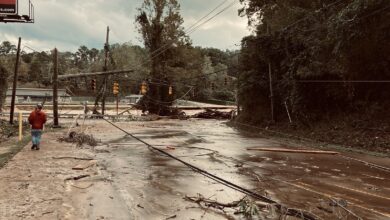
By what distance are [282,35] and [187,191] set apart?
22.4m

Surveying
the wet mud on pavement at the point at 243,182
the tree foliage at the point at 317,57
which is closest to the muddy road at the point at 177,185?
the wet mud on pavement at the point at 243,182

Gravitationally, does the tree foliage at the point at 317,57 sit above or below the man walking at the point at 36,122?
above

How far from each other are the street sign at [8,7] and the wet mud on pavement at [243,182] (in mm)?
12095

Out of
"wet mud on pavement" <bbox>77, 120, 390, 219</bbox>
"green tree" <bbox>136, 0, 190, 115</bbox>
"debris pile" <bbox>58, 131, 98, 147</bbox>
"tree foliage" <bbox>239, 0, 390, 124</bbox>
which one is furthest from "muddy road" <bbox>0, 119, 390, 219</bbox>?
"green tree" <bbox>136, 0, 190, 115</bbox>

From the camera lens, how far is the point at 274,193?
10773 mm

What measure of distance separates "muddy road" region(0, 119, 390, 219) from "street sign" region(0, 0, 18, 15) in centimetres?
1104

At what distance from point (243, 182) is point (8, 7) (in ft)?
65.9

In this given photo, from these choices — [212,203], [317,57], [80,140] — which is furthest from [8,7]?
[212,203]

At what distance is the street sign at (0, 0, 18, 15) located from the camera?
2586 centimetres

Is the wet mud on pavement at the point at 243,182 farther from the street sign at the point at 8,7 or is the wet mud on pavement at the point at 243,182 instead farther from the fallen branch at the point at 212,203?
the street sign at the point at 8,7

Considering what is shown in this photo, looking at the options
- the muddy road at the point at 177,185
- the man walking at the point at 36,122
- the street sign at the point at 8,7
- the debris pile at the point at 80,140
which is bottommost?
the debris pile at the point at 80,140

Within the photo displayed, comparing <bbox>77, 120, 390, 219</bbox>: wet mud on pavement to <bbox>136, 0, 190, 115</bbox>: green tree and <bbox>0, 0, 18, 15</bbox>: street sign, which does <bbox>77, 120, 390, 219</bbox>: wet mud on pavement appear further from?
<bbox>136, 0, 190, 115</bbox>: green tree

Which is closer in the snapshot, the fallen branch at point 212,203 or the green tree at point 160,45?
the fallen branch at point 212,203

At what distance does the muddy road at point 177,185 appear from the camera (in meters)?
8.98
